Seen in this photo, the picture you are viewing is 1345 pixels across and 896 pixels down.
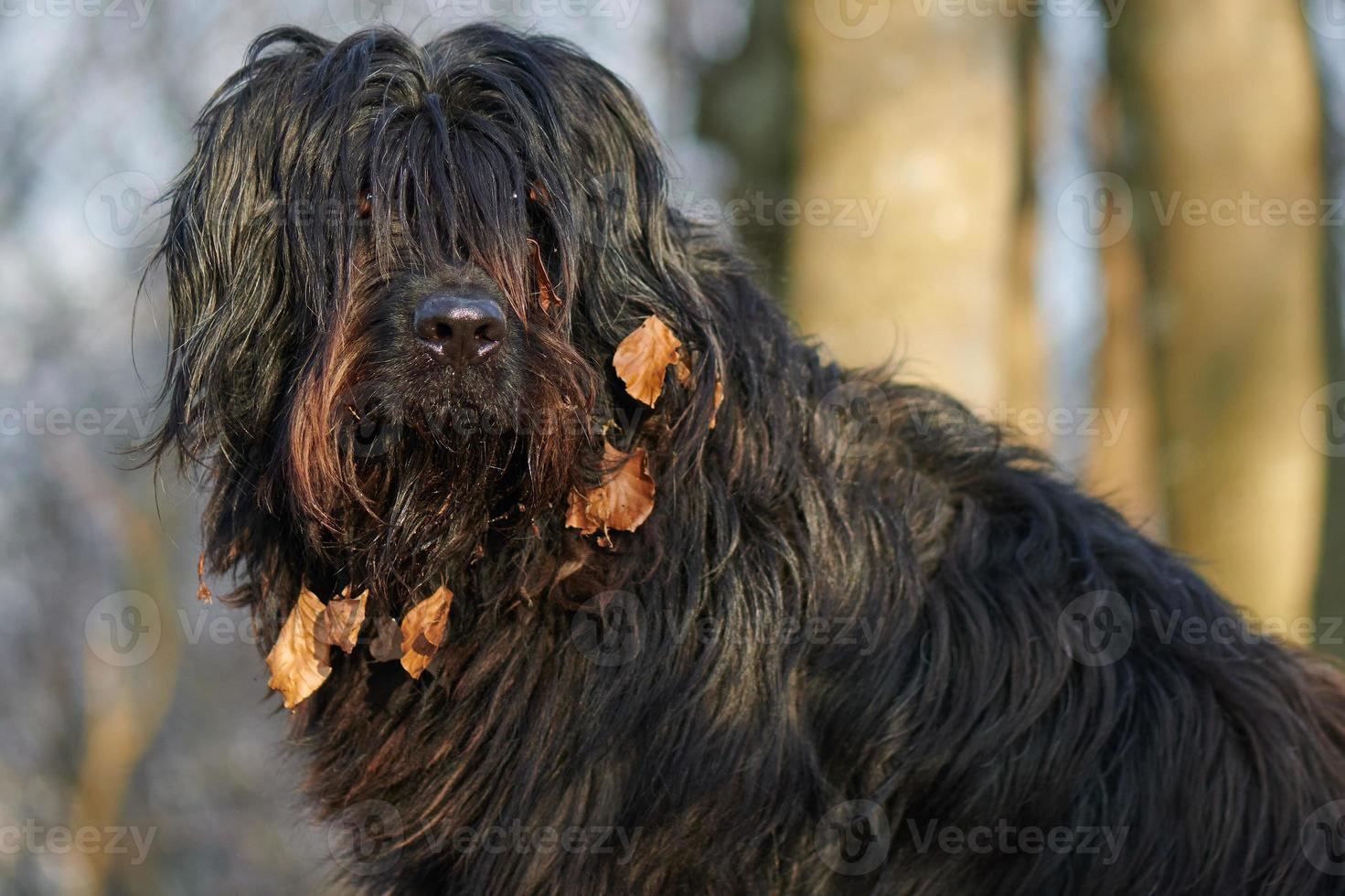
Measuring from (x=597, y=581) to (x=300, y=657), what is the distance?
781 mm

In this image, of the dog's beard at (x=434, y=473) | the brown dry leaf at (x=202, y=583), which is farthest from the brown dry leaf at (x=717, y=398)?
the brown dry leaf at (x=202, y=583)

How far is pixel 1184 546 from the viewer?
7.41 meters

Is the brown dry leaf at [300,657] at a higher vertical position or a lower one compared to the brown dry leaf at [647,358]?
lower

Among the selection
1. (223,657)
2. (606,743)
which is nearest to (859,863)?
(606,743)

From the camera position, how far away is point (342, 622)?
3.20m

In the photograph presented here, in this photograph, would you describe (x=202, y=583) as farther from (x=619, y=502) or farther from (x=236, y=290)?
(x=619, y=502)

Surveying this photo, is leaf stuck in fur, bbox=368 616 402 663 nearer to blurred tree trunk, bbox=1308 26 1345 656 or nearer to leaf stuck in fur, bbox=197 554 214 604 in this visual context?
leaf stuck in fur, bbox=197 554 214 604

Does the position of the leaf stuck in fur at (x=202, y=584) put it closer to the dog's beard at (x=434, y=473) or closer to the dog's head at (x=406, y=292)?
the dog's head at (x=406, y=292)

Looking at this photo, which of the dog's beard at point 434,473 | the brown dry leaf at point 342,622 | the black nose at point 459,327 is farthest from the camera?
the brown dry leaf at point 342,622

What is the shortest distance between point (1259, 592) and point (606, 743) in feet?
17.2

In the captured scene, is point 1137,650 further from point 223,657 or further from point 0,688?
point 223,657

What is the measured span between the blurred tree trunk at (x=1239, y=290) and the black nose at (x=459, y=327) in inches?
215

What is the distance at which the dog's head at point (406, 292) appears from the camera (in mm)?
2955

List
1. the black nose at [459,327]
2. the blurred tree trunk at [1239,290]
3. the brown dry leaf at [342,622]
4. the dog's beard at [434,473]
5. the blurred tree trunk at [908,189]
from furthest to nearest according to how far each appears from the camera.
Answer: the blurred tree trunk at [1239,290] < the blurred tree trunk at [908,189] < the brown dry leaf at [342,622] < the dog's beard at [434,473] < the black nose at [459,327]
